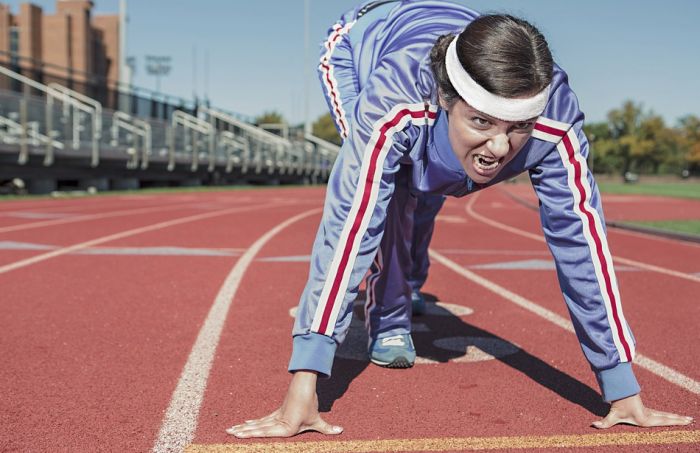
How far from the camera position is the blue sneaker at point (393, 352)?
3729 millimetres

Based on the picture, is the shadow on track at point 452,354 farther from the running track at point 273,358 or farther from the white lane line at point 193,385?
the white lane line at point 193,385

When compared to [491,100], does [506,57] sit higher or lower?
higher

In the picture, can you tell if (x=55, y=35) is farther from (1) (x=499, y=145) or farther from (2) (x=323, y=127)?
(2) (x=323, y=127)

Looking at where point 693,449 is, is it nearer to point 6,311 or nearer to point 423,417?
point 423,417

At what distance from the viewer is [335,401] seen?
315 cm

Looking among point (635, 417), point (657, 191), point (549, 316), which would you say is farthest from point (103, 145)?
point (657, 191)

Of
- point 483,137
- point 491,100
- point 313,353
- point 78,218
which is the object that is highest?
point 491,100

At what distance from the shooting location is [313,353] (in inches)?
104

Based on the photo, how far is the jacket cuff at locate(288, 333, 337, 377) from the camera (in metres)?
2.62

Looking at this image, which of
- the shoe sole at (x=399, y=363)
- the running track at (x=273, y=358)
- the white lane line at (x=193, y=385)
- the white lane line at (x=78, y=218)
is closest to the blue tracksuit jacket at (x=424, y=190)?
the running track at (x=273, y=358)

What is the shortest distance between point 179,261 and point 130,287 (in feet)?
5.34

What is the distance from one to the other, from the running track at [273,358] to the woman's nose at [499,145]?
100 cm

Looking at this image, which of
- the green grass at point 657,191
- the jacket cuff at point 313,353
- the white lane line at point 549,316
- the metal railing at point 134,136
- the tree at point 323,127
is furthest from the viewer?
the tree at point 323,127

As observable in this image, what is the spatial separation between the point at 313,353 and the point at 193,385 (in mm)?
935
